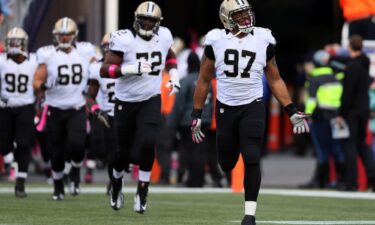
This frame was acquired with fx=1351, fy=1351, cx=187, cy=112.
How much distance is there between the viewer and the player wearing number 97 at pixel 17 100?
1590cm

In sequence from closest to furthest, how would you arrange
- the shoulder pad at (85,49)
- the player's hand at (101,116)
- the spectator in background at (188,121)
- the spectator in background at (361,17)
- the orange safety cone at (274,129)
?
the player's hand at (101,116) < the shoulder pad at (85,49) < the spectator in background at (188,121) < the spectator in background at (361,17) < the orange safety cone at (274,129)

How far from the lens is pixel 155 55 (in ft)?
43.5

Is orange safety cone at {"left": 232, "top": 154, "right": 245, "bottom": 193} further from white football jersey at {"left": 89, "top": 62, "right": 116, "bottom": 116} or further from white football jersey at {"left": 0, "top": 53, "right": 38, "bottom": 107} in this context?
white football jersey at {"left": 0, "top": 53, "right": 38, "bottom": 107}

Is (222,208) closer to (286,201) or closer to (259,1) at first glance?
(286,201)

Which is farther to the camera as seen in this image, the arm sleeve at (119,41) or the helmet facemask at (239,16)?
the arm sleeve at (119,41)

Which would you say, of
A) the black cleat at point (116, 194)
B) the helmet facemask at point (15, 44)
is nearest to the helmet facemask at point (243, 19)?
the black cleat at point (116, 194)

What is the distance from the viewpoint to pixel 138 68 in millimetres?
12781

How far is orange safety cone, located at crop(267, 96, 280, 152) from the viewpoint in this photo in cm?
2902

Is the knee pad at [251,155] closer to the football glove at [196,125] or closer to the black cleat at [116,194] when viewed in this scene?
the football glove at [196,125]

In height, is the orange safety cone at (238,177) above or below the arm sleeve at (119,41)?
below

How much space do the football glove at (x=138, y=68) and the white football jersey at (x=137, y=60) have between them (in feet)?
0.99

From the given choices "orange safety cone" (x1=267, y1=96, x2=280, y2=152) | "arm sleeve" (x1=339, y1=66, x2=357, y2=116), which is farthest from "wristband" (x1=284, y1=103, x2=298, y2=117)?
"orange safety cone" (x1=267, y1=96, x2=280, y2=152)

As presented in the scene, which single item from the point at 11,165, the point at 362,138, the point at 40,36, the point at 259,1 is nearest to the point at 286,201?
the point at 362,138

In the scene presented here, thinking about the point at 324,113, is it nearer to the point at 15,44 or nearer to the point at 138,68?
the point at 15,44
